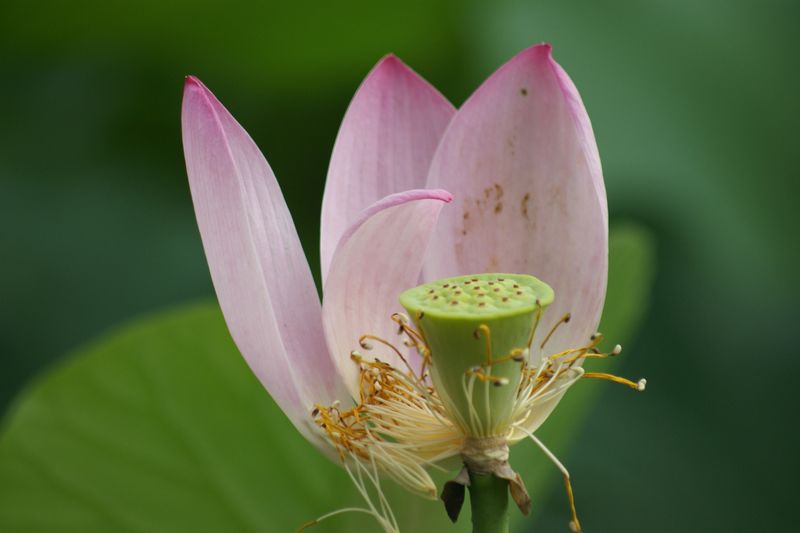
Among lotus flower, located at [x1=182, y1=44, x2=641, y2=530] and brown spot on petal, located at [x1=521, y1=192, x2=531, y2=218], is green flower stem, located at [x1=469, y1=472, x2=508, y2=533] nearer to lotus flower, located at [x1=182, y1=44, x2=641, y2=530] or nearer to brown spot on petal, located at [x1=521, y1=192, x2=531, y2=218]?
lotus flower, located at [x1=182, y1=44, x2=641, y2=530]

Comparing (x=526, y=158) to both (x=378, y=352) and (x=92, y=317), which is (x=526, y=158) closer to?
(x=378, y=352)

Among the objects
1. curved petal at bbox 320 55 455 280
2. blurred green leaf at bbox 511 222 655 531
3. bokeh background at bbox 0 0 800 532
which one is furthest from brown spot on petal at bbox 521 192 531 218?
bokeh background at bbox 0 0 800 532

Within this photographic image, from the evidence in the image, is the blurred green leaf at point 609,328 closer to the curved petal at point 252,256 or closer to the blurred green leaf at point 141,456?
the blurred green leaf at point 141,456

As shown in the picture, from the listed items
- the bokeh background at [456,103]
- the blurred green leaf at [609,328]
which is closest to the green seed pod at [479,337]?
the blurred green leaf at [609,328]

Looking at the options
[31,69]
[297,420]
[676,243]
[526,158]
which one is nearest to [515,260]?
[526,158]

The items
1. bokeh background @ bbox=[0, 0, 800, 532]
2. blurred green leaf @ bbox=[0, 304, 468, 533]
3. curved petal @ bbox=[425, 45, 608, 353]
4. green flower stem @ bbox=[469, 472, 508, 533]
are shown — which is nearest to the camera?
green flower stem @ bbox=[469, 472, 508, 533]

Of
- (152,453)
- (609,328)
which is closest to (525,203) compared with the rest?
(609,328)

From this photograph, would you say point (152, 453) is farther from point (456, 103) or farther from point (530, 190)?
point (456, 103)
